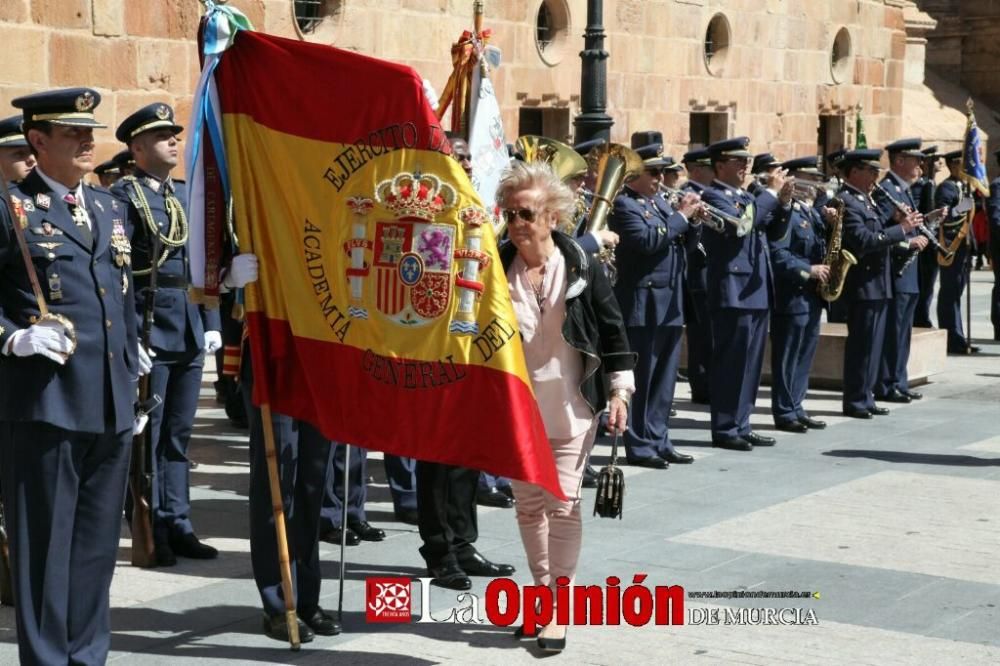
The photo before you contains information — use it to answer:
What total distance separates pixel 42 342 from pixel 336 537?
3.07m

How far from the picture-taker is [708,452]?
37.8ft

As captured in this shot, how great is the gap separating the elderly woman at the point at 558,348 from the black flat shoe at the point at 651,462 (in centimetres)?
397

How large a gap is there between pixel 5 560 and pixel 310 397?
5.39ft

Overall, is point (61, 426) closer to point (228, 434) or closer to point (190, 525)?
point (190, 525)

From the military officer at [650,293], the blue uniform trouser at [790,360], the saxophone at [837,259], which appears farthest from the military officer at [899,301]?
the military officer at [650,293]

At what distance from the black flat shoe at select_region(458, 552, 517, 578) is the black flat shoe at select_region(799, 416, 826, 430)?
16.5ft

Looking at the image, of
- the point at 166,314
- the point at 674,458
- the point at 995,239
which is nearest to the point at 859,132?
the point at 995,239

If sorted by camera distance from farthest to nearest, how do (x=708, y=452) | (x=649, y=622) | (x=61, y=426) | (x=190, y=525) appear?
(x=708, y=452) < (x=190, y=525) < (x=649, y=622) < (x=61, y=426)

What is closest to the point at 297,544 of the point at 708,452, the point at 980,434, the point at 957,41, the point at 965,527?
the point at 965,527

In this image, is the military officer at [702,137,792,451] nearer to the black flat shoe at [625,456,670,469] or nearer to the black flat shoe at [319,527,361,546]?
the black flat shoe at [625,456,670,469]

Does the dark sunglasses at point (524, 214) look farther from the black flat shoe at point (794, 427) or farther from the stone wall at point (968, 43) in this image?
the stone wall at point (968, 43)

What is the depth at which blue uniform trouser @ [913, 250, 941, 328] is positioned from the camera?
17641 millimetres

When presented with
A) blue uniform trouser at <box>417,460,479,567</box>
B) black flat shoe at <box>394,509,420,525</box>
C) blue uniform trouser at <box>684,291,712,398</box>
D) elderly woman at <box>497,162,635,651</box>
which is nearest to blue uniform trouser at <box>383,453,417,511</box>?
black flat shoe at <box>394,509,420,525</box>

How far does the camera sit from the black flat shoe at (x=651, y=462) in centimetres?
1085
